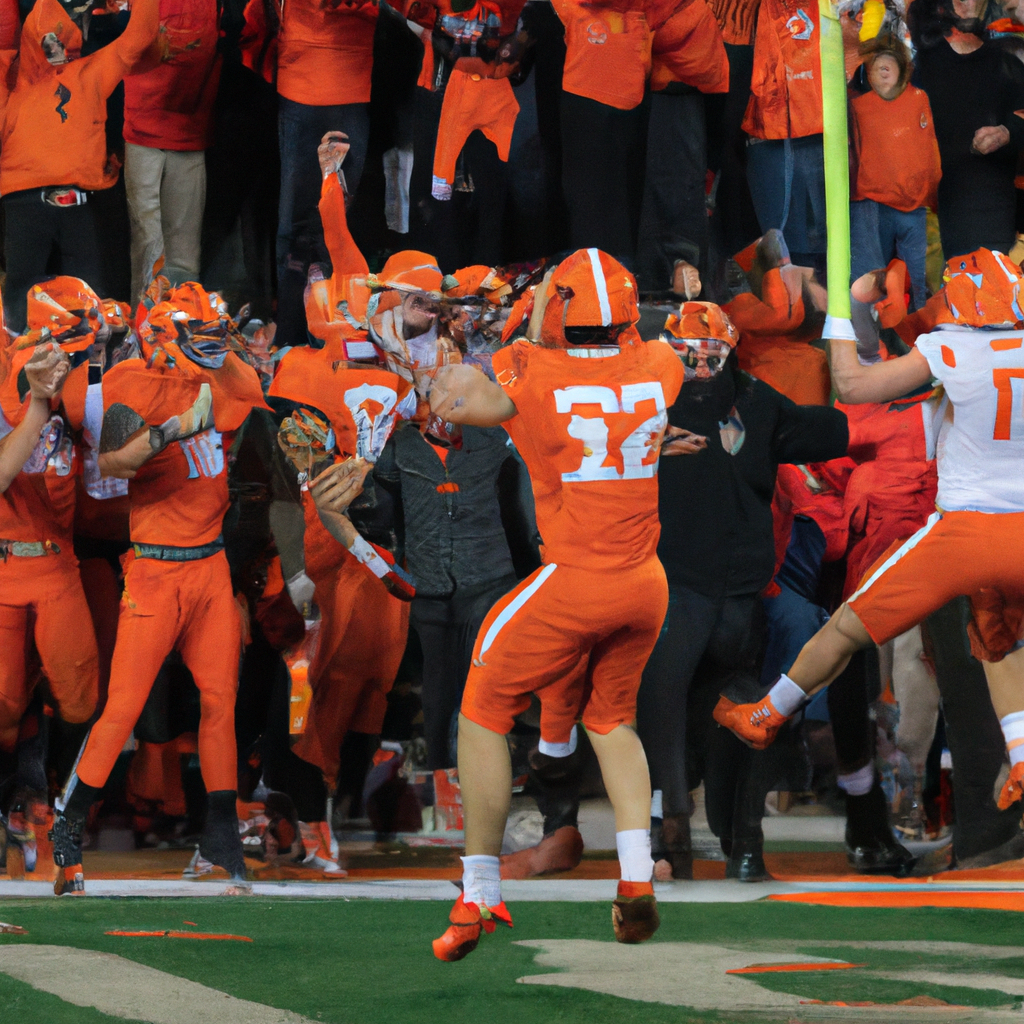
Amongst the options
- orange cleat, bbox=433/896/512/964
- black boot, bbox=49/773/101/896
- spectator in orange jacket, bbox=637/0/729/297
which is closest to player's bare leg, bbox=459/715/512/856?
orange cleat, bbox=433/896/512/964

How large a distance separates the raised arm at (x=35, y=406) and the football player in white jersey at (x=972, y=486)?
7.74 feet

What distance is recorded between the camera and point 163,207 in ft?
14.2

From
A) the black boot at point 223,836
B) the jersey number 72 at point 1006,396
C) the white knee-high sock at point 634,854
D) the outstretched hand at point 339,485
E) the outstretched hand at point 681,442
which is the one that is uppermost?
the jersey number 72 at point 1006,396

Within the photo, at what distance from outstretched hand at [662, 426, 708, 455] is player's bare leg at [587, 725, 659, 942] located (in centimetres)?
105

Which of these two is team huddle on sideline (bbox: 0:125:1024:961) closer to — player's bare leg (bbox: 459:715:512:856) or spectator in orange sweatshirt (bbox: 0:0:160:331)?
player's bare leg (bbox: 459:715:512:856)

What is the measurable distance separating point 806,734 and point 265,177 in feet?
8.43

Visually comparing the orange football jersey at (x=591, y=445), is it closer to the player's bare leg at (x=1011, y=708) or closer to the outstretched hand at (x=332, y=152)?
the player's bare leg at (x=1011, y=708)

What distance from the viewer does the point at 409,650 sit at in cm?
423

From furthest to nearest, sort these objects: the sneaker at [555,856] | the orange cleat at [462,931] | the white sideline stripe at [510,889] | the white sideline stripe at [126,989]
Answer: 1. the sneaker at [555,856]
2. the white sideline stripe at [510,889]
3. the orange cleat at [462,931]
4. the white sideline stripe at [126,989]

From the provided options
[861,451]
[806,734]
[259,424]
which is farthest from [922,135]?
[259,424]

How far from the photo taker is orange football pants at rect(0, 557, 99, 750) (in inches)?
163

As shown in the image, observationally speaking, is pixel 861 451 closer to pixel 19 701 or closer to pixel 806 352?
pixel 806 352

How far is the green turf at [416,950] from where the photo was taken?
269cm

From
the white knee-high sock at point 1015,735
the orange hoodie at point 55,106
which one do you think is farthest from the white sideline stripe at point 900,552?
the orange hoodie at point 55,106
